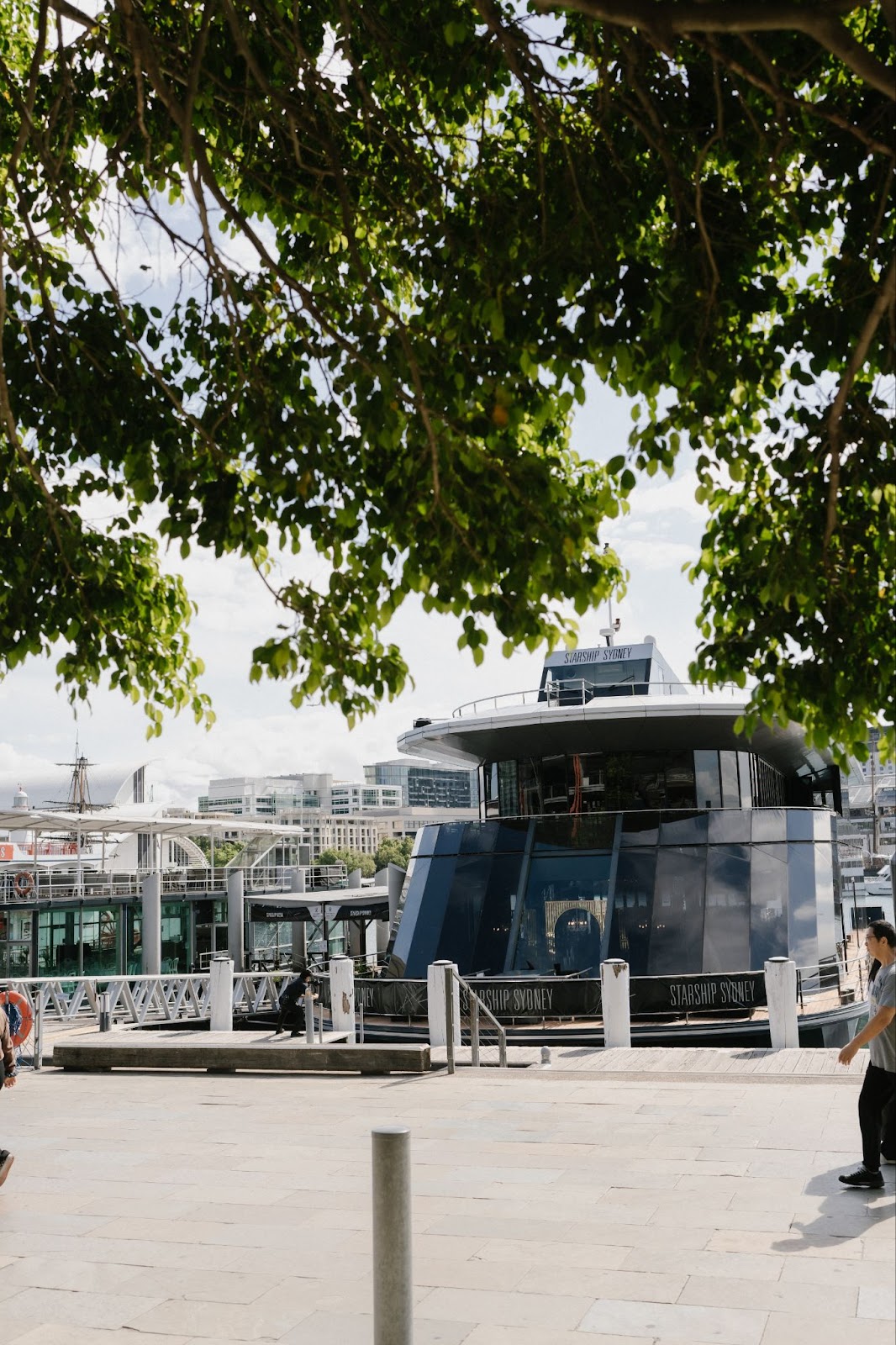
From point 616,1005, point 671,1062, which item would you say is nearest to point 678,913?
point 616,1005

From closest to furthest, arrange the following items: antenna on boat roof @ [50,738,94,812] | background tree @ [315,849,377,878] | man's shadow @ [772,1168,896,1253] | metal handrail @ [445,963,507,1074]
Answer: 1. man's shadow @ [772,1168,896,1253]
2. metal handrail @ [445,963,507,1074]
3. antenna on boat roof @ [50,738,94,812]
4. background tree @ [315,849,377,878]

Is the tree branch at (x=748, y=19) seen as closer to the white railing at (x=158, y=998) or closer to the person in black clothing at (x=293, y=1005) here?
the person in black clothing at (x=293, y=1005)

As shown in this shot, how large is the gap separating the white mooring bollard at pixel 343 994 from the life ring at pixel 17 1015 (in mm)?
4411

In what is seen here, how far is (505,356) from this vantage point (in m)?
6.75

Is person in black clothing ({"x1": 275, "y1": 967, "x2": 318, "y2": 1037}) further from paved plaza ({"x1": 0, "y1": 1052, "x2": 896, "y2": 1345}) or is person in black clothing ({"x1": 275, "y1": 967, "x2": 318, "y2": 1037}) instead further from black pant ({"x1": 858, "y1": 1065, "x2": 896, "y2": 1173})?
black pant ({"x1": 858, "y1": 1065, "x2": 896, "y2": 1173})

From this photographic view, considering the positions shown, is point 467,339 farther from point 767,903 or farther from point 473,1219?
point 767,903

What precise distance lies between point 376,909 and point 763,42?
26.2 meters

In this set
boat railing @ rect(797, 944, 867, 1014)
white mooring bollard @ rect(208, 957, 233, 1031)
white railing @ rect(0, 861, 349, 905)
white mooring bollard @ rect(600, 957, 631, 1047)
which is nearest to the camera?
white mooring bollard @ rect(600, 957, 631, 1047)

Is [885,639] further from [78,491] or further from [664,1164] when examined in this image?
[78,491]

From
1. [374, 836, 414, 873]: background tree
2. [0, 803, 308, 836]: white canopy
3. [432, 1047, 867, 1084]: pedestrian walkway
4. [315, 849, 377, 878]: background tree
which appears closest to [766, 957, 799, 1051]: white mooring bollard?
[432, 1047, 867, 1084]: pedestrian walkway

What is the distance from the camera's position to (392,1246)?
4859mm

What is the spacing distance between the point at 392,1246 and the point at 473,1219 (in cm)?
235

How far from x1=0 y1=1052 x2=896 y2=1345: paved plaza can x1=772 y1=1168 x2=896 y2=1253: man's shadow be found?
0.07 ft

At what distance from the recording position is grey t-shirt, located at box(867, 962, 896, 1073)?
23.5 feet
